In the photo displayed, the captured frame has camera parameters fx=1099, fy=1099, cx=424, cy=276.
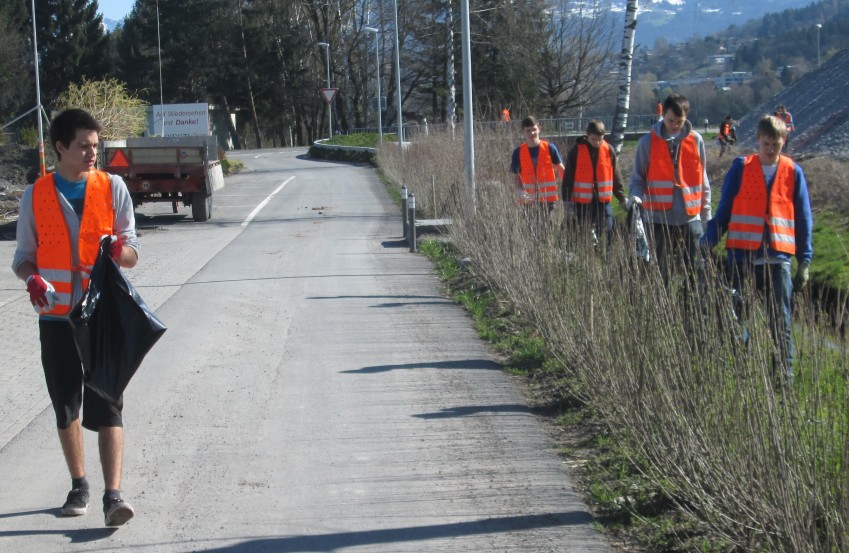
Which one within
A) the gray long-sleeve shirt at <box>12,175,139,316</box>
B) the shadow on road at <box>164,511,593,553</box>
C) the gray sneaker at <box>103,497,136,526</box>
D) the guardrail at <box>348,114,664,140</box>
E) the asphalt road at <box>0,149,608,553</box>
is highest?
the guardrail at <box>348,114,664,140</box>

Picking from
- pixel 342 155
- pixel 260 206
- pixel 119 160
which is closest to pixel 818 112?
pixel 342 155

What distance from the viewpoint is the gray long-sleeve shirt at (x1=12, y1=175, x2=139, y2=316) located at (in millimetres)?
5074

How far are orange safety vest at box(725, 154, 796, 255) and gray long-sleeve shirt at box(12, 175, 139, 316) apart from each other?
152 inches

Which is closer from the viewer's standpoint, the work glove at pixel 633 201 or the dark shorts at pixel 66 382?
the dark shorts at pixel 66 382

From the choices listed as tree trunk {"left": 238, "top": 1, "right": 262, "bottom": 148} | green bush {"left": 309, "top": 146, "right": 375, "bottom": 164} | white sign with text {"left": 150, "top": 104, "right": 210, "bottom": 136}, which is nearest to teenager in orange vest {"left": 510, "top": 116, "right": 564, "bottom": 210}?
green bush {"left": 309, "top": 146, "right": 375, "bottom": 164}

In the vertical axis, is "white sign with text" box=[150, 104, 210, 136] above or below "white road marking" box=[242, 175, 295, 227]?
above

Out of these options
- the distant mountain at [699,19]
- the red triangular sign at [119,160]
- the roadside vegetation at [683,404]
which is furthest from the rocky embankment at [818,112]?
the distant mountain at [699,19]

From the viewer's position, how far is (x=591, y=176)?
36.5 feet

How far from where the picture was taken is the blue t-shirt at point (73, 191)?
16.7 ft

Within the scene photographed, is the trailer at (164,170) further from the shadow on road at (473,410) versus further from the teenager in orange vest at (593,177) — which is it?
the shadow on road at (473,410)

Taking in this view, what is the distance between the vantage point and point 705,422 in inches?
185

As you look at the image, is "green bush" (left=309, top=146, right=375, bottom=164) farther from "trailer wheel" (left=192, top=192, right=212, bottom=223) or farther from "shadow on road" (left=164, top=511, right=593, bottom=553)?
"shadow on road" (left=164, top=511, right=593, bottom=553)

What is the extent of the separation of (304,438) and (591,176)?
18.2 feet

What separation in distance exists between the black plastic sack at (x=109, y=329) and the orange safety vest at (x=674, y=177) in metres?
4.68
